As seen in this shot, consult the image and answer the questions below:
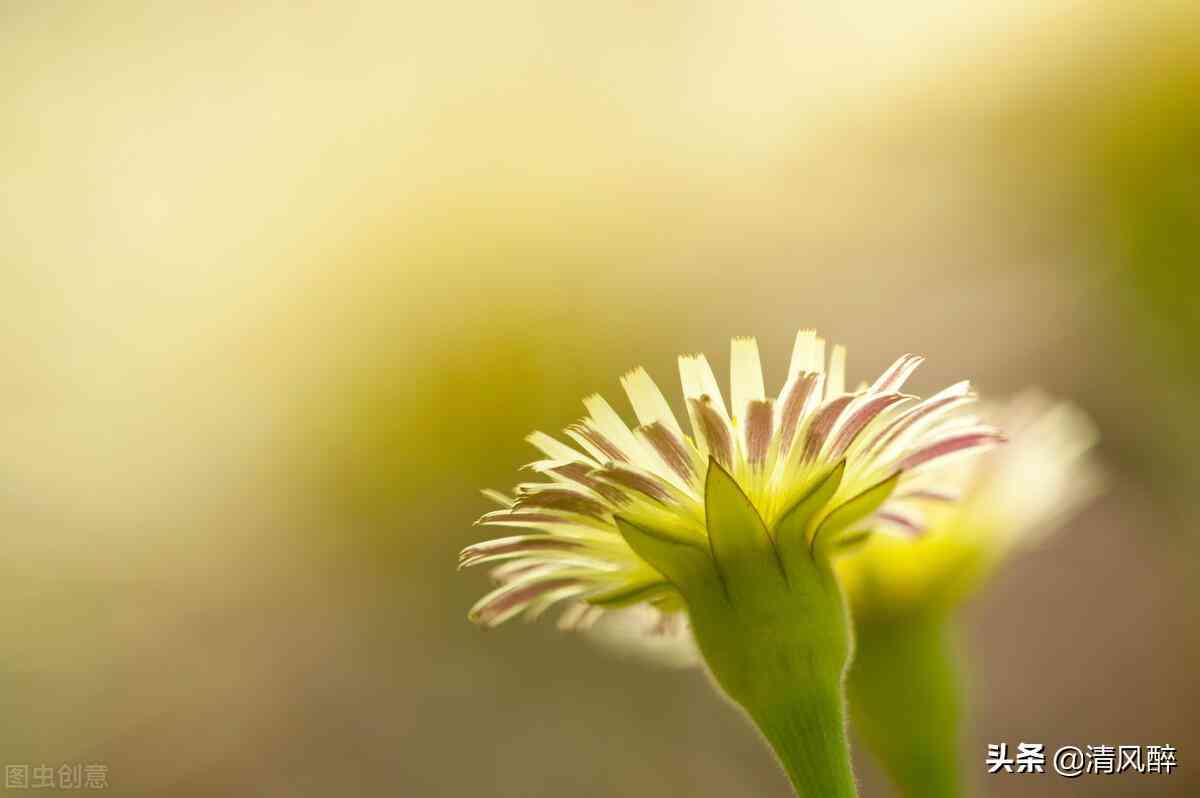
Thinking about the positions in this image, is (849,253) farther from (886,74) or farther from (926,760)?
(926,760)

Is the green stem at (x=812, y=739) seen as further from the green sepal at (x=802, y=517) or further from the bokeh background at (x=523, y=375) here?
the bokeh background at (x=523, y=375)

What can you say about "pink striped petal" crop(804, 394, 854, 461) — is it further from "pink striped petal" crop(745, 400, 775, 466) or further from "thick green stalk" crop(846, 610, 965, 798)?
"thick green stalk" crop(846, 610, 965, 798)

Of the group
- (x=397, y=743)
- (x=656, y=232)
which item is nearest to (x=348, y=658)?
(x=397, y=743)

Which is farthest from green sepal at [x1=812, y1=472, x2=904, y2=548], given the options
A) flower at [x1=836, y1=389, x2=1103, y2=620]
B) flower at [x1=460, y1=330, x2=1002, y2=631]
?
flower at [x1=836, y1=389, x2=1103, y2=620]

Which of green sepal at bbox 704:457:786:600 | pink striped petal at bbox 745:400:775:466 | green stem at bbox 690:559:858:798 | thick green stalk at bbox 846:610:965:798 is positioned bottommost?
thick green stalk at bbox 846:610:965:798

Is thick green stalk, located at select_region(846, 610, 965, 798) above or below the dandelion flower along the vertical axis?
below

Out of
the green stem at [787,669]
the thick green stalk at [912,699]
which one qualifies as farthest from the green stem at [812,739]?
the thick green stalk at [912,699]

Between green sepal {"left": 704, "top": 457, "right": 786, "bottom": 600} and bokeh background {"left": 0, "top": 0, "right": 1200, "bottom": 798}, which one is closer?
green sepal {"left": 704, "top": 457, "right": 786, "bottom": 600}
